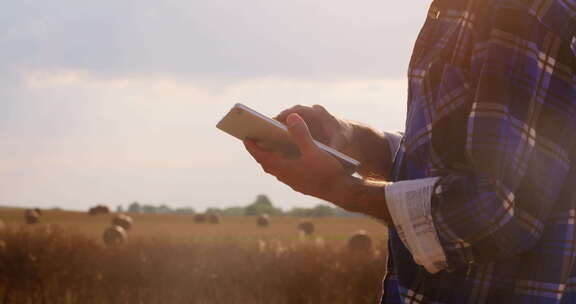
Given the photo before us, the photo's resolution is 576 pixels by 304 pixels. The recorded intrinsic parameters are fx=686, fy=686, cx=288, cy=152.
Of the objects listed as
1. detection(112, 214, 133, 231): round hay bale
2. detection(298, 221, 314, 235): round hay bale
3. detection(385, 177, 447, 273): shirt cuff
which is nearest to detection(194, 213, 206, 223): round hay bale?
detection(112, 214, 133, 231): round hay bale

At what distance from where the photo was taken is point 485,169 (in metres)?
1.44

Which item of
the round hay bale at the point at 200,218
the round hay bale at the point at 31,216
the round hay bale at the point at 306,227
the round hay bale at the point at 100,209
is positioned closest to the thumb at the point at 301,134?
→ the round hay bale at the point at 306,227

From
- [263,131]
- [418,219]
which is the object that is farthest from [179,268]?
[418,219]

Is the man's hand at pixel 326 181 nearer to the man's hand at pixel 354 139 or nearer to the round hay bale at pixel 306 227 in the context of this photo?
the man's hand at pixel 354 139

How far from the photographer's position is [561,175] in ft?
4.96

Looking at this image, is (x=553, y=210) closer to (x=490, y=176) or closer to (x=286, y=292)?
(x=490, y=176)

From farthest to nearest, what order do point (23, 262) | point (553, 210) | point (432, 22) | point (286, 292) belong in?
point (23, 262), point (286, 292), point (432, 22), point (553, 210)

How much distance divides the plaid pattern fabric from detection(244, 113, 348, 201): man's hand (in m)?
0.21

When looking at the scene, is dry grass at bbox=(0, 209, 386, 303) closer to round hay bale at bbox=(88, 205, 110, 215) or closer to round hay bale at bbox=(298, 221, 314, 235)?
round hay bale at bbox=(298, 221, 314, 235)

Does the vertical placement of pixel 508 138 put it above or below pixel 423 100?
below

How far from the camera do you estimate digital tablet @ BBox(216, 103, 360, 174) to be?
5.50 ft

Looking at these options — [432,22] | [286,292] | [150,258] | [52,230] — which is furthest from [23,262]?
[432,22]

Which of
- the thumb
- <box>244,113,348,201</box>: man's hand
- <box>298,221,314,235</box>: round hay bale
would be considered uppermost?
<box>298,221,314,235</box>: round hay bale

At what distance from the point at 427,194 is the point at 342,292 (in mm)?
7129
